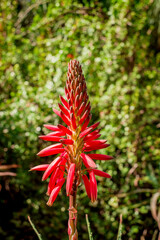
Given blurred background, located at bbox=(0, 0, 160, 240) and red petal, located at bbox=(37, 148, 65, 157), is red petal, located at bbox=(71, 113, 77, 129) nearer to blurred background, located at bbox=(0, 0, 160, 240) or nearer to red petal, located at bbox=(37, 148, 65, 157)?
red petal, located at bbox=(37, 148, 65, 157)

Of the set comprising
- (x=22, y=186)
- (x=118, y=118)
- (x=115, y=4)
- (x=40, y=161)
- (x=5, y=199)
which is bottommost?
(x=5, y=199)

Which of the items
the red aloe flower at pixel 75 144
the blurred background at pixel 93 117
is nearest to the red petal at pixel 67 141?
the red aloe flower at pixel 75 144

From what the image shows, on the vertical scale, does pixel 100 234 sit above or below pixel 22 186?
below

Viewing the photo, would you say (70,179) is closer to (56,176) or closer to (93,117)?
(56,176)

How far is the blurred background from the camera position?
2504 mm

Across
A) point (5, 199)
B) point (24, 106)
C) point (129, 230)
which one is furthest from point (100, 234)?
point (24, 106)

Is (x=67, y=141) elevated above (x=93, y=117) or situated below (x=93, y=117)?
above

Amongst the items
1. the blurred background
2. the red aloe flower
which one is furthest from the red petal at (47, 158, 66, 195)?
the blurred background

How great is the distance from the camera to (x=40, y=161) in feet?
9.14

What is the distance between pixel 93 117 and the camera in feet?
8.83

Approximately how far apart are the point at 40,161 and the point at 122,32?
1.96 metres

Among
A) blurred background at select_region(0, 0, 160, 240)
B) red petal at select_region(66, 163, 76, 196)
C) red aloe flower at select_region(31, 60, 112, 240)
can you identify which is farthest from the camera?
blurred background at select_region(0, 0, 160, 240)

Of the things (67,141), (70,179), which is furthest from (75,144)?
(70,179)

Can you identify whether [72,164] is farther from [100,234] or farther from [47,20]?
[47,20]
